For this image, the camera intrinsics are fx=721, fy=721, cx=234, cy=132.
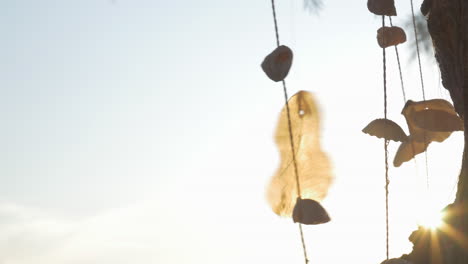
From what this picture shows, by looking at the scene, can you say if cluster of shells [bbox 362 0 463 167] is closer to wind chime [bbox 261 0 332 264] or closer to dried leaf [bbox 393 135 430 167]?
dried leaf [bbox 393 135 430 167]

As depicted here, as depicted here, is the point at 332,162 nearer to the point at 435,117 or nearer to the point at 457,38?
the point at 435,117

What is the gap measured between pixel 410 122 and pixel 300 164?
259 millimetres

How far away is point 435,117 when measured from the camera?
1.30 m

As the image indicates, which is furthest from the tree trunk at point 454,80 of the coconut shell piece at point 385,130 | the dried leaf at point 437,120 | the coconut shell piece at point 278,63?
the coconut shell piece at point 278,63

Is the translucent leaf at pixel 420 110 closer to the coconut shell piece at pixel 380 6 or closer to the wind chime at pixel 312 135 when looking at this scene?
the wind chime at pixel 312 135

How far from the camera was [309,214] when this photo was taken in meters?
1.09

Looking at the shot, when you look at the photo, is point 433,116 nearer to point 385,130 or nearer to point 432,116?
point 432,116

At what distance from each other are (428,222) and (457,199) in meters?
0.08

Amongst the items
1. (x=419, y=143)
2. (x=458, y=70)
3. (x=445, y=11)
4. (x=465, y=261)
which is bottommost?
(x=465, y=261)

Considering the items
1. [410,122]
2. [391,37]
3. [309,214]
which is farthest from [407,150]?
[309,214]

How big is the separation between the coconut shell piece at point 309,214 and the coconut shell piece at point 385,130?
22cm

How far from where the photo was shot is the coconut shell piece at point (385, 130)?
125 cm

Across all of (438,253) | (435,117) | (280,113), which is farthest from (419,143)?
(280,113)

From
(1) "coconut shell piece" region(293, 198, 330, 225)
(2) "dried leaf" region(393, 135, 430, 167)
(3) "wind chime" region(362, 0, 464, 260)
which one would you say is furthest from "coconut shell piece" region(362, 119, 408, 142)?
(1) "coconut shell piece" region(293, 198, 330, 225)
